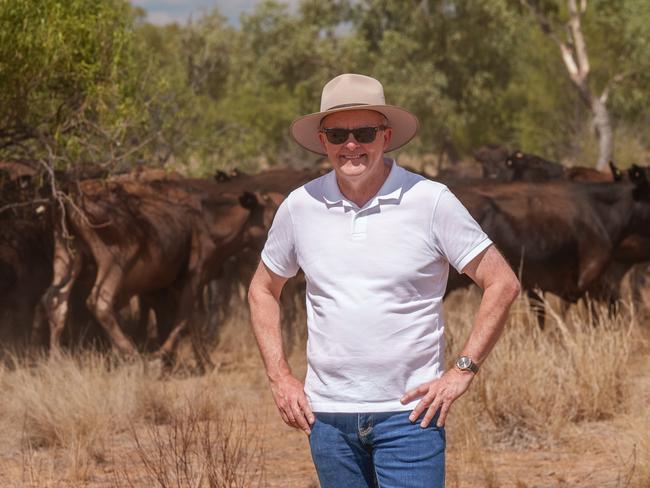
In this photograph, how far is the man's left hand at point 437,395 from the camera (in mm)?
4055

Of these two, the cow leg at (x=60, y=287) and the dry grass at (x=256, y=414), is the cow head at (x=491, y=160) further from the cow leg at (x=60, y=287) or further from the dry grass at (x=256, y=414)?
the dry grass at (x=256, y=414)

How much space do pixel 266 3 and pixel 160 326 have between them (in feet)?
92.0

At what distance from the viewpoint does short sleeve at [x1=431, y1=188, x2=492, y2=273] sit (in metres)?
4.12

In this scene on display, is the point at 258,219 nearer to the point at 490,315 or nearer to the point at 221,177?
the point at 221,177

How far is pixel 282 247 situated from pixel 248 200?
956 cm

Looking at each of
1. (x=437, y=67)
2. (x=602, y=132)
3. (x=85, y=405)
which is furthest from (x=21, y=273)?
(x=437, y=67)

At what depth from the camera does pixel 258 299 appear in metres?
4.54

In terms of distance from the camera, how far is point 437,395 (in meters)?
4.07

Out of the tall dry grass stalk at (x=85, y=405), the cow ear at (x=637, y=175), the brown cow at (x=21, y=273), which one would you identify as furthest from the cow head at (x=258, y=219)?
the cow ear at (x=637, y=175)

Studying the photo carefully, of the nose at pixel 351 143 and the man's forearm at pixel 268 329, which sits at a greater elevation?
the nose at pixel 351 143

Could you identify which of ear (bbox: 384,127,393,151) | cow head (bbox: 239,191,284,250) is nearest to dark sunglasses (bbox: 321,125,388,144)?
ear (bbox: 384,127,393,151)

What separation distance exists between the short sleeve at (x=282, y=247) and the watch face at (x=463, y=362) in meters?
0.73

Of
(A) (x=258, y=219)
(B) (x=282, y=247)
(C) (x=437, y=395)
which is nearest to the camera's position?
(C) (x=437, y=395)

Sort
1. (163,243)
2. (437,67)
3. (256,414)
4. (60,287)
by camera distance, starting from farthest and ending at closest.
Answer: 1. (437,67)
2. (163,243)
3. (60,287)
4. (256,414)
